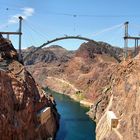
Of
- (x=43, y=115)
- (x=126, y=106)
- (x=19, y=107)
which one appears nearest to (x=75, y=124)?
(x=43, y=115)

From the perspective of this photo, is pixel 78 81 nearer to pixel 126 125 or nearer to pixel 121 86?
pixel 121 86

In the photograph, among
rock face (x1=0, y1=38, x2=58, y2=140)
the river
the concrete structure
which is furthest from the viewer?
the river

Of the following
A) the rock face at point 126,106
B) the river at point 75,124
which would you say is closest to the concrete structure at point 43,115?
the river at point 75,124

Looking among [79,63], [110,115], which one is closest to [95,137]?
[110,115]

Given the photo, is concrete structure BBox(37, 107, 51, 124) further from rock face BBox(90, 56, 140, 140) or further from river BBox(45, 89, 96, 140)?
rock face BBox(90, 56, 140, 140)

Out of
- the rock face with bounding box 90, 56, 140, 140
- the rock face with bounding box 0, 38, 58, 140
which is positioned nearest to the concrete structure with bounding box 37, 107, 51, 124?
the rock face with bounding box 0, 38, 58, 140

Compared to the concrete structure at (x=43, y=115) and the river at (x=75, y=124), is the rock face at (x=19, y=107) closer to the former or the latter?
the concrete structure at (x=43, y=115)
